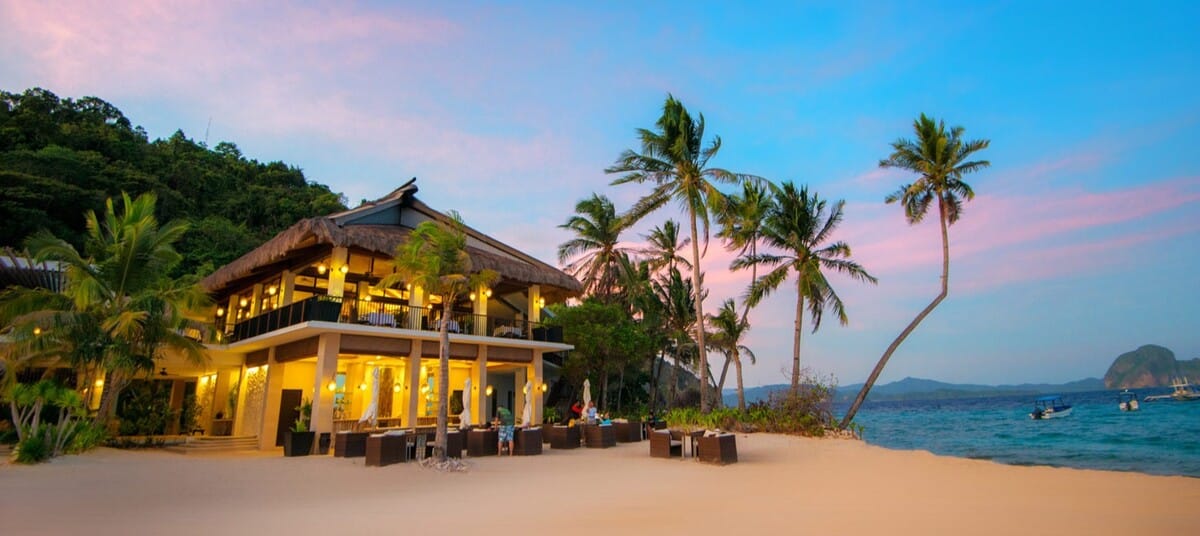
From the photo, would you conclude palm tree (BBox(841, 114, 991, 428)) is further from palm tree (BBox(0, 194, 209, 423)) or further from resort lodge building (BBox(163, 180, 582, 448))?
palm tree (BBox(0, 194, 209, 423))

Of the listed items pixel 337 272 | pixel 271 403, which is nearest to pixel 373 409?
pixel 337 272

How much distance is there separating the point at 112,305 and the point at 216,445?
476 centimetres

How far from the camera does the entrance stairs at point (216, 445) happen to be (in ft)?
45.0

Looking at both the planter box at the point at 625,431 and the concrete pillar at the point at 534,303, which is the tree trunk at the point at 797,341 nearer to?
the planter box at the point at 625,431

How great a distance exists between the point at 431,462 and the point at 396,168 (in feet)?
64.0

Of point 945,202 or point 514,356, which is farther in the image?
point 945,202

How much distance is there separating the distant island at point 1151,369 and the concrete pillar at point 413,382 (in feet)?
355

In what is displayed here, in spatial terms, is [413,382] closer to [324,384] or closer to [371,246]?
[324,384]

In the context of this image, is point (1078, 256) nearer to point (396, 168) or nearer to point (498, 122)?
point (498, 122)

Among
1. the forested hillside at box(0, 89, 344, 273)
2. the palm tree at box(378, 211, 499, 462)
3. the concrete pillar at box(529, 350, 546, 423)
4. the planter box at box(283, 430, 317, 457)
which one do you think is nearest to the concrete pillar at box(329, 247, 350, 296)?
the planter box at box(283, 430, 317, 457)

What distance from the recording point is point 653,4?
42.7 ft

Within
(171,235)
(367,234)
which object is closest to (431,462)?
(367,234)

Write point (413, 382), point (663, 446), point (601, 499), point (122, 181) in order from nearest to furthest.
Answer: point (601, 499)
point (663, 446)
point (413, 382)
point (122, 181)

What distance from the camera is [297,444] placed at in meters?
11.8
